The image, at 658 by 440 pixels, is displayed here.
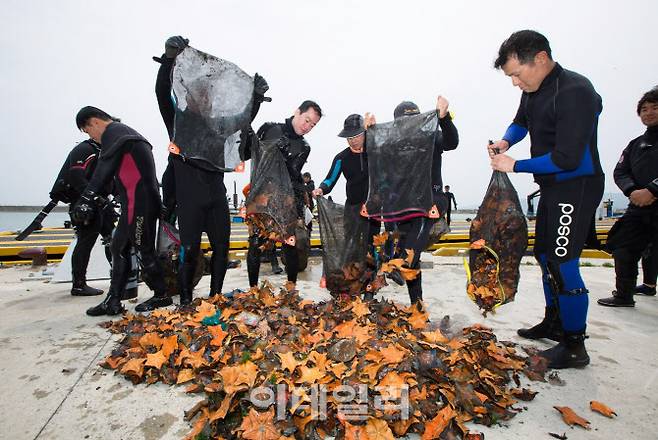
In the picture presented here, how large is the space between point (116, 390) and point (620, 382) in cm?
287

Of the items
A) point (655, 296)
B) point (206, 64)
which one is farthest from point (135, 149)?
point (655, 296)

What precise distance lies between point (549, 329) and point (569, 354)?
480 millimetres

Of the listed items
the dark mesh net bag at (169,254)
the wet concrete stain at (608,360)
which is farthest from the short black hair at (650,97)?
the dark mesh net bag at (169,254)

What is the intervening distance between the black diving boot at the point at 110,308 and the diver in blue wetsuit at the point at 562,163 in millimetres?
3444

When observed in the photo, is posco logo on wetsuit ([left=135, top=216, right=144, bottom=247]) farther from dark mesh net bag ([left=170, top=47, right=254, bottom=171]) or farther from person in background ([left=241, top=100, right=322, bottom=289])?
person in background ([left=241, top=100, right=322, bottom=289])

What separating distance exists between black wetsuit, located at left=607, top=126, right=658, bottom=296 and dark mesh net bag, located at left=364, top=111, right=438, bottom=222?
2448mm

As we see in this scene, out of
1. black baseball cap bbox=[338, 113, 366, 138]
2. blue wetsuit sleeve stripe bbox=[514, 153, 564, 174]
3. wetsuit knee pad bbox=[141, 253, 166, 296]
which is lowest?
wetsuit knee pad bbox=[141, 253, 166, 296]

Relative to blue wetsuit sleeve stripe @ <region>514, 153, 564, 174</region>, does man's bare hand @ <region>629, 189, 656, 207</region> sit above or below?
below

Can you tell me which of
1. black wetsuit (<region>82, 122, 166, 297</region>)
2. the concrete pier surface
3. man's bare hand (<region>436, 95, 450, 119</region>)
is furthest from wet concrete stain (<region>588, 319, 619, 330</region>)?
black wetsuit (<region>82, 122, 166, 297</region>)

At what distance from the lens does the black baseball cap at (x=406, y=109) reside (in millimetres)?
3295

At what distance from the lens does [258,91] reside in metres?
3.28

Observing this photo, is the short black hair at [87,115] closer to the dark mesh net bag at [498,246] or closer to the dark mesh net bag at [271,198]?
the dark mesh net bag at [271,198]

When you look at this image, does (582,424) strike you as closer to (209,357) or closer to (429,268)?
(209,357)

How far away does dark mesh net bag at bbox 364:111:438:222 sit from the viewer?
3.00m
